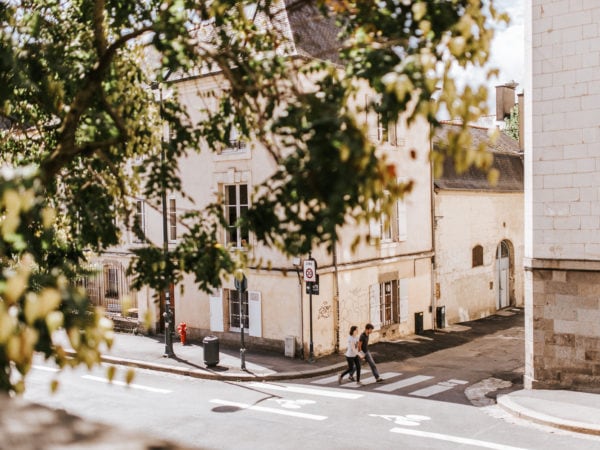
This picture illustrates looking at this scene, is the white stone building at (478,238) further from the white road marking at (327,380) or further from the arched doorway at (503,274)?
the white road marking at (327,380)

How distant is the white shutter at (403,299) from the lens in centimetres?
2298

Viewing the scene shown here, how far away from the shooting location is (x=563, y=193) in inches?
546

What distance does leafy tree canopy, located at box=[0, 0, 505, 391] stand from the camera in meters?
4.41

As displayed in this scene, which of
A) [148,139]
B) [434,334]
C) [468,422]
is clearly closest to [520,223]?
[434,334]

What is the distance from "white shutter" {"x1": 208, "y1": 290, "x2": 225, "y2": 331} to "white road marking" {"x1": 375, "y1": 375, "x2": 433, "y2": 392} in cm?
690

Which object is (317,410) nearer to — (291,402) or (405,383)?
(291,402)

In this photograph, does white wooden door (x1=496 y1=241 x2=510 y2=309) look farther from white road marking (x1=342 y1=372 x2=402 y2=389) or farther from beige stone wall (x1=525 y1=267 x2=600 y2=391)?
beige stone wall (x1=525 y1=267 x2=600 y2=391)

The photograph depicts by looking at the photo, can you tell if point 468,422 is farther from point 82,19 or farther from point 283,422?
point 82,19

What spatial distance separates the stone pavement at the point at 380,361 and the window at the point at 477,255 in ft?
7.69

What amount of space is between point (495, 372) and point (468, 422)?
507 cm

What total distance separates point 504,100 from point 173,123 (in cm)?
3337

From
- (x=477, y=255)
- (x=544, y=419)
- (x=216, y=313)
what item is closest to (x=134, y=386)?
(x=216, y=313)

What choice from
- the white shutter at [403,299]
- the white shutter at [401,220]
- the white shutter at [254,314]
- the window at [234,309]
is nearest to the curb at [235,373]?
the white shutter at [254,314]

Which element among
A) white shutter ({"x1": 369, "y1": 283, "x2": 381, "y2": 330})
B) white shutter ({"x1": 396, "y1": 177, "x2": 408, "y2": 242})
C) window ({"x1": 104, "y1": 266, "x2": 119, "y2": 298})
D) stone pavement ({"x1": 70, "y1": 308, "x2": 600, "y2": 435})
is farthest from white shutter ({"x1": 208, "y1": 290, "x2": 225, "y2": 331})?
white shutter ({"x1": 396, "y1": 177, "x2": 408, "y2": 242})
